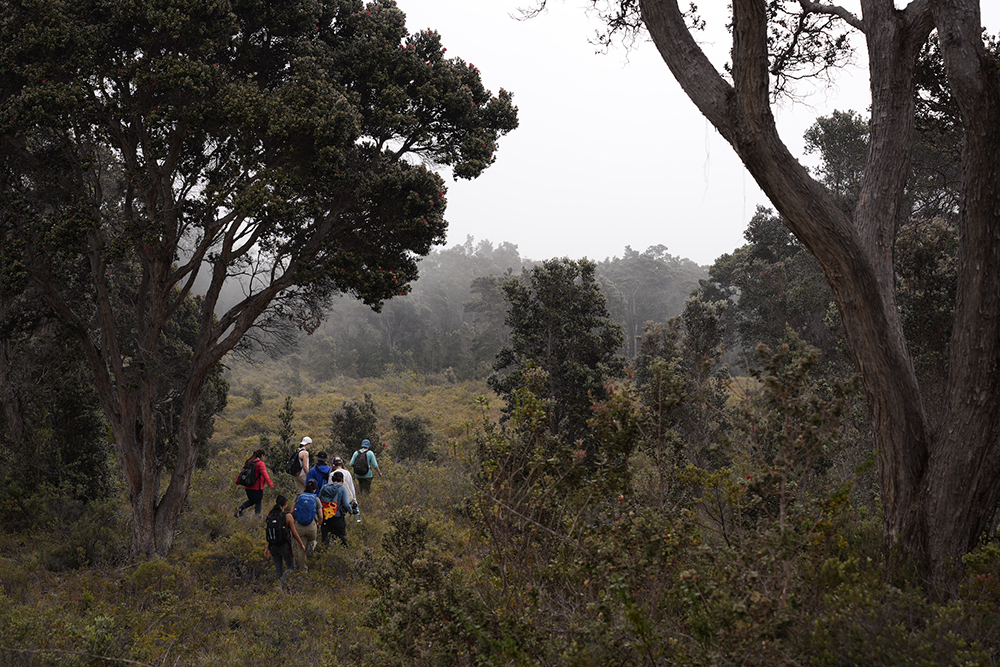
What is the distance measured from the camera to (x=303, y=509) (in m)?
8.01

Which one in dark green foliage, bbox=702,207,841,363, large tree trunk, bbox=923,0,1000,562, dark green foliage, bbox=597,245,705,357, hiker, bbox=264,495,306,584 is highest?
dark green foliage, bbox=597,245,705,357

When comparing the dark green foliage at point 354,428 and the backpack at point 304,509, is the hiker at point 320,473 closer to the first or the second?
the backpack at point 304,509

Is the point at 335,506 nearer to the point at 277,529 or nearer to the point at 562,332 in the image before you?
the point at 277,529

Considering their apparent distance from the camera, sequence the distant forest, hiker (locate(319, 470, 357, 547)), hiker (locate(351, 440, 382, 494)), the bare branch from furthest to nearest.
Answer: the distant forest < hiker (locate(351, 440, 382, 494)) < hiker (locate(319, 470, 357, 547)) < the bare branch

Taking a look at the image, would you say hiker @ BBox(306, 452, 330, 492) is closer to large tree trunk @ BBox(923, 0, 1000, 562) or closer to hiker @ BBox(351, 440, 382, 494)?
hiker @ BBox(351, 440, 382, 494)

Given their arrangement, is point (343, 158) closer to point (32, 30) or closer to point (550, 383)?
point (32, 30)

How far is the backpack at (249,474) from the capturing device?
9562 mm

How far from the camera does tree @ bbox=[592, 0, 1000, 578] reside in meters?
3.83

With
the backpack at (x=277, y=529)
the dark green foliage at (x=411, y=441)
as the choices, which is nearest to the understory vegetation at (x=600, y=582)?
the backpack at (x=277, y=529)

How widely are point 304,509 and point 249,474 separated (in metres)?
2.22

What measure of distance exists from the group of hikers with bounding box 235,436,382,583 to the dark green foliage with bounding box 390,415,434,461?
6.43 m

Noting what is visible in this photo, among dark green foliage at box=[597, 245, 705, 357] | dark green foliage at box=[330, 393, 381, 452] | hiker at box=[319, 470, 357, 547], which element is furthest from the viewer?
dark green foliage at box=[597, 245, 705, 357]

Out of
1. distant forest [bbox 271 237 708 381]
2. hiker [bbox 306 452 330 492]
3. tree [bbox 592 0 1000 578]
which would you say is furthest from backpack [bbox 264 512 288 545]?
distant forest [bbox 271 237 708 381]

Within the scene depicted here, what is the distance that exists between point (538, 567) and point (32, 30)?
850 centimetres
